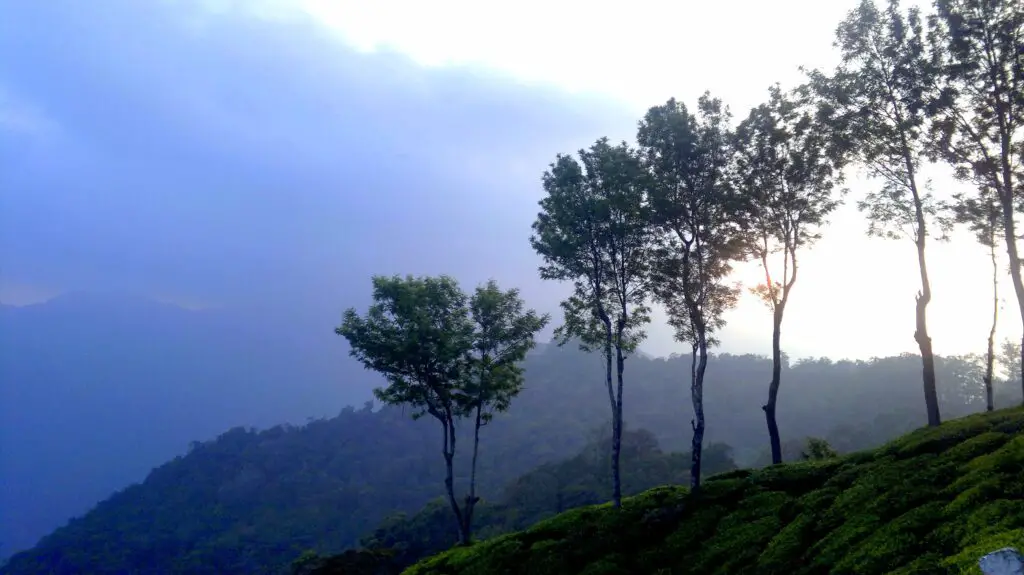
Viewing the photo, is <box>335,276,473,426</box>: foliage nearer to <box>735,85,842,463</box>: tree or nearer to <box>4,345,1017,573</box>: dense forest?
<box>735,85,842,463</box>: tree

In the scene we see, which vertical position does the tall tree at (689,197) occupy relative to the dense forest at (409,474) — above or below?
above

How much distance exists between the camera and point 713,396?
186 m

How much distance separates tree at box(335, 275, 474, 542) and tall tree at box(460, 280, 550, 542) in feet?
1.98

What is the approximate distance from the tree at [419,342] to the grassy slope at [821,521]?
8.97 meters

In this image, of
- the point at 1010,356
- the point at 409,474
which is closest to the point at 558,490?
the point at 1010,356

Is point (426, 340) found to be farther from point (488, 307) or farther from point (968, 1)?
point (968, 1)

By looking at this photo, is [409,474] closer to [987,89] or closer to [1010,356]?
[1010,356]

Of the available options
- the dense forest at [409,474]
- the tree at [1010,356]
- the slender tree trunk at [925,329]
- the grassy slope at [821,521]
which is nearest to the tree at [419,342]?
the grassy slope at [821,521]

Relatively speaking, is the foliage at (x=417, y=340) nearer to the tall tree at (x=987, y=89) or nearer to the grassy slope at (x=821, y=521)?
the grassy slope at (x=821, y=521)

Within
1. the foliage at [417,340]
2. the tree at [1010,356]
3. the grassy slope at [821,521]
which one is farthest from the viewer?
the tree at [1010,356]

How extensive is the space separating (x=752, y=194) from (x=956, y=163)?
29.4 ft

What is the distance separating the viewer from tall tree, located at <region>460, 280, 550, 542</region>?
34.5 meters

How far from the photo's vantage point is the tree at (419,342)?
33719 millimetres

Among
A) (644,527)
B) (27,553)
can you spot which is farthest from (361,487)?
(644,527)
